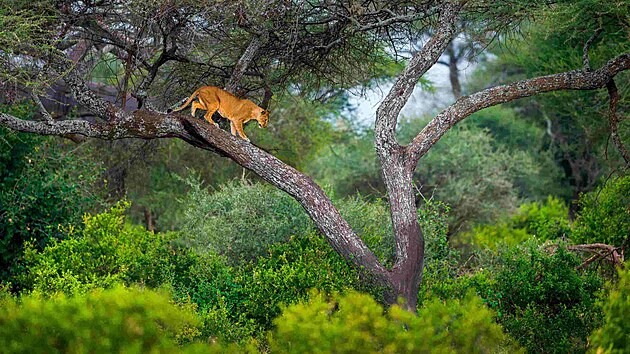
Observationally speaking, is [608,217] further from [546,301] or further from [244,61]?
[244,61]

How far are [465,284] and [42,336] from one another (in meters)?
5.33

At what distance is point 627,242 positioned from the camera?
916 cm

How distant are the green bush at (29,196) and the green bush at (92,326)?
222 inches

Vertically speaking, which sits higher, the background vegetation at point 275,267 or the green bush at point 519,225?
Answer: the green bush at point 519,225

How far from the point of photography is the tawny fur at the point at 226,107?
819 centimetres

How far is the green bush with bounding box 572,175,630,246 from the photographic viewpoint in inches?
412

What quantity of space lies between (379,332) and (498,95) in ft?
14.6

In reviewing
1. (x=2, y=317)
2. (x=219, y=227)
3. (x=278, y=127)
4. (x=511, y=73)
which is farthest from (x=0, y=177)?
(x=511, y=73)

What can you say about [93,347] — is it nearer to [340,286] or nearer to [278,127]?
[340,286]

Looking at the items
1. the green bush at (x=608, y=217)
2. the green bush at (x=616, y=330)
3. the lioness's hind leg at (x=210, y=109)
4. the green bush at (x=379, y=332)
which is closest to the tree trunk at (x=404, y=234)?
the lioness's hind leg at (x=210, y=109)

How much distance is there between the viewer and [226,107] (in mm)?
8258

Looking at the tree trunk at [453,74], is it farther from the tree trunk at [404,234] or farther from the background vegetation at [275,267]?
the tree trunk at [404,234]

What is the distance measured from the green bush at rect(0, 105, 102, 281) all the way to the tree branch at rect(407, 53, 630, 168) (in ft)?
14.8

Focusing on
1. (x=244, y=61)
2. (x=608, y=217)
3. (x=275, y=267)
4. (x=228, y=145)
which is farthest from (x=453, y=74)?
(x=228, y=145)
